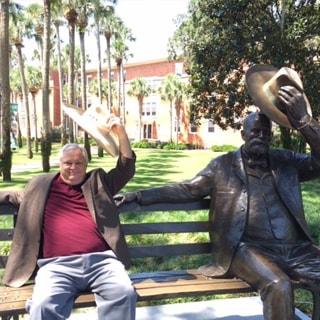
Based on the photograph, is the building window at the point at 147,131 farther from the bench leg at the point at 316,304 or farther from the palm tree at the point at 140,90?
the bench leg at the point at 316,304

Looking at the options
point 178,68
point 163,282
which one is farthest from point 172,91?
point 163,282

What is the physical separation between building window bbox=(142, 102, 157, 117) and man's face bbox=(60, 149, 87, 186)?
50946mm

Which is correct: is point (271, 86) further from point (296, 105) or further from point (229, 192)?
point (229, 192)

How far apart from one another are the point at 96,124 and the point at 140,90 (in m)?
51.5

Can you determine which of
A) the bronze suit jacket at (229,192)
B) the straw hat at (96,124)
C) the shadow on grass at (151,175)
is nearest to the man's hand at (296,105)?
the bronze suit jacket at (229,192)

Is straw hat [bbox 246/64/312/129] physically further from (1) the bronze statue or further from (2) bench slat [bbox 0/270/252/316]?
(2) bench slat [bbox 0/270/252/316]

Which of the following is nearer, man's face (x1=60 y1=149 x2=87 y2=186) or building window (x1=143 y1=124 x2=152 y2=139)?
man's face (x1=60 y1=149 x2=87 y2=186)

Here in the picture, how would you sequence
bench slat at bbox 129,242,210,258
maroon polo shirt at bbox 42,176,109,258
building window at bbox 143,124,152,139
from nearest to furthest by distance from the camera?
maroon polo shirt at bbox 42,176,109,258, bench slat at bbox 129,242,210,258, building window at bbox 143,124,152,139

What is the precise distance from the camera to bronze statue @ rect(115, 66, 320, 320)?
126 inches

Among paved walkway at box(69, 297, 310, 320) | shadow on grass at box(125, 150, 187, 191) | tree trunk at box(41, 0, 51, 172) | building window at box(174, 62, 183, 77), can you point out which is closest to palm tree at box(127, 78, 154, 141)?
building window at box(174, 62, 183, 77)

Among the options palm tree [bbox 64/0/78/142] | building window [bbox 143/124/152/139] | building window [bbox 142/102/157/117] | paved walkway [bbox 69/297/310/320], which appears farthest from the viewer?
building window [bbox 143/124/152/139]

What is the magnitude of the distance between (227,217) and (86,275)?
117 cm

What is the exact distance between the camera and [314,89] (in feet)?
42.4

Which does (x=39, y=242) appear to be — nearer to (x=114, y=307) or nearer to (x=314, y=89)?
(x=114, y=307)
